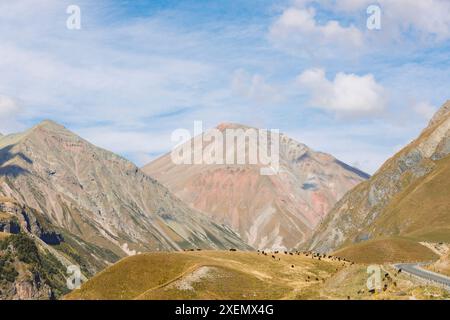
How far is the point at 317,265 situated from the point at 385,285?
195ft

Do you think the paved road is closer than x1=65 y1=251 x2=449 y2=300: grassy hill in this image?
No

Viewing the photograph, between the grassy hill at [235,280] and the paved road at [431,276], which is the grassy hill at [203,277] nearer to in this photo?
the grassy hill at [235,280]

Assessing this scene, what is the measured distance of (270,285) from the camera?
11825cm

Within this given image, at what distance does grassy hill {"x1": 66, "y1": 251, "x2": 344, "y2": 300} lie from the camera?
358 feet

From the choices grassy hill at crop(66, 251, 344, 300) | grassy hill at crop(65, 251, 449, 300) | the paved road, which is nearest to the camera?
grassy hill at crop(65, 251, 449, 300)

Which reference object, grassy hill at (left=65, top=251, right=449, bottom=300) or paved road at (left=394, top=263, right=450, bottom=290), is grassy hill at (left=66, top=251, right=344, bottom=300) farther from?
paved road at (left=394, top=263, right=450, bottom=290)

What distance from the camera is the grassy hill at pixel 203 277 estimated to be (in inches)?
4294

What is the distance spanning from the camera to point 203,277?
115875 mm

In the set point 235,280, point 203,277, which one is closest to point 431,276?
point 235,280

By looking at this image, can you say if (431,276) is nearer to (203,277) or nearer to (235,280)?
(235,280)

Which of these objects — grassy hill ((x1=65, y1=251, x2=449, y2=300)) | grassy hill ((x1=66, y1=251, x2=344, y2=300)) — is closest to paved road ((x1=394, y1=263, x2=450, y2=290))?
grassy hill ((x1=65, y1=251, x2=449, y2=300))

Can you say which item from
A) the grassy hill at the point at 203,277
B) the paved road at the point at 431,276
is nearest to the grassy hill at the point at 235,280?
the grassy hill at the point at 203,277
